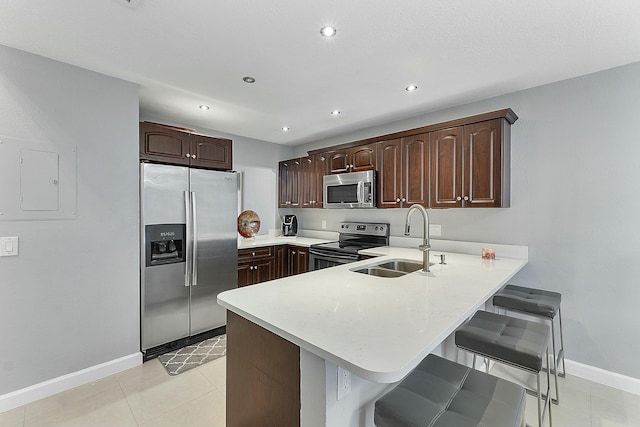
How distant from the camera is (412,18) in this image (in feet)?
5.40

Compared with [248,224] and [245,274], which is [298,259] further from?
[248,224]

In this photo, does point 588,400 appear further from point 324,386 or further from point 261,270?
point 261,270

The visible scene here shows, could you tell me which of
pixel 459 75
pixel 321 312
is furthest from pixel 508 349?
pixel 459 75

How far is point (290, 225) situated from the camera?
4.70 metres

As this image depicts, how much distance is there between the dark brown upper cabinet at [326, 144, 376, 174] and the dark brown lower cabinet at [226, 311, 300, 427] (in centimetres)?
249

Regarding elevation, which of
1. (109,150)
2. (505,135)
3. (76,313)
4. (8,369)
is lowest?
(8,369)

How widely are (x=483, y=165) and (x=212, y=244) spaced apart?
278 cm

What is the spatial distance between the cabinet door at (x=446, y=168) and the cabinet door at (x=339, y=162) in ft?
3.65

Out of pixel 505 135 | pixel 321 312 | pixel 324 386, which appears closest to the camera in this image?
pixel 324 386

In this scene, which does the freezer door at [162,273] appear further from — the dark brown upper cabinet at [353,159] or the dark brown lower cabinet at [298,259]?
the dark brown upper cabinet at [353,159]

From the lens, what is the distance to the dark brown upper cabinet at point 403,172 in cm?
296

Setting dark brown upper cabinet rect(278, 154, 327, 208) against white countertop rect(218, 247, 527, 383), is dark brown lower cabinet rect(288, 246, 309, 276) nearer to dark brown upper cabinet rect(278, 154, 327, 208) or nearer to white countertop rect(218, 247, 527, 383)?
dark brown upper cabinet rect(278, 154, 327, 208)

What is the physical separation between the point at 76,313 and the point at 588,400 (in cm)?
388

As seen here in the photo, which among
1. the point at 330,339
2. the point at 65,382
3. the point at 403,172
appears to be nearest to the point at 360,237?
the point at 403,172
